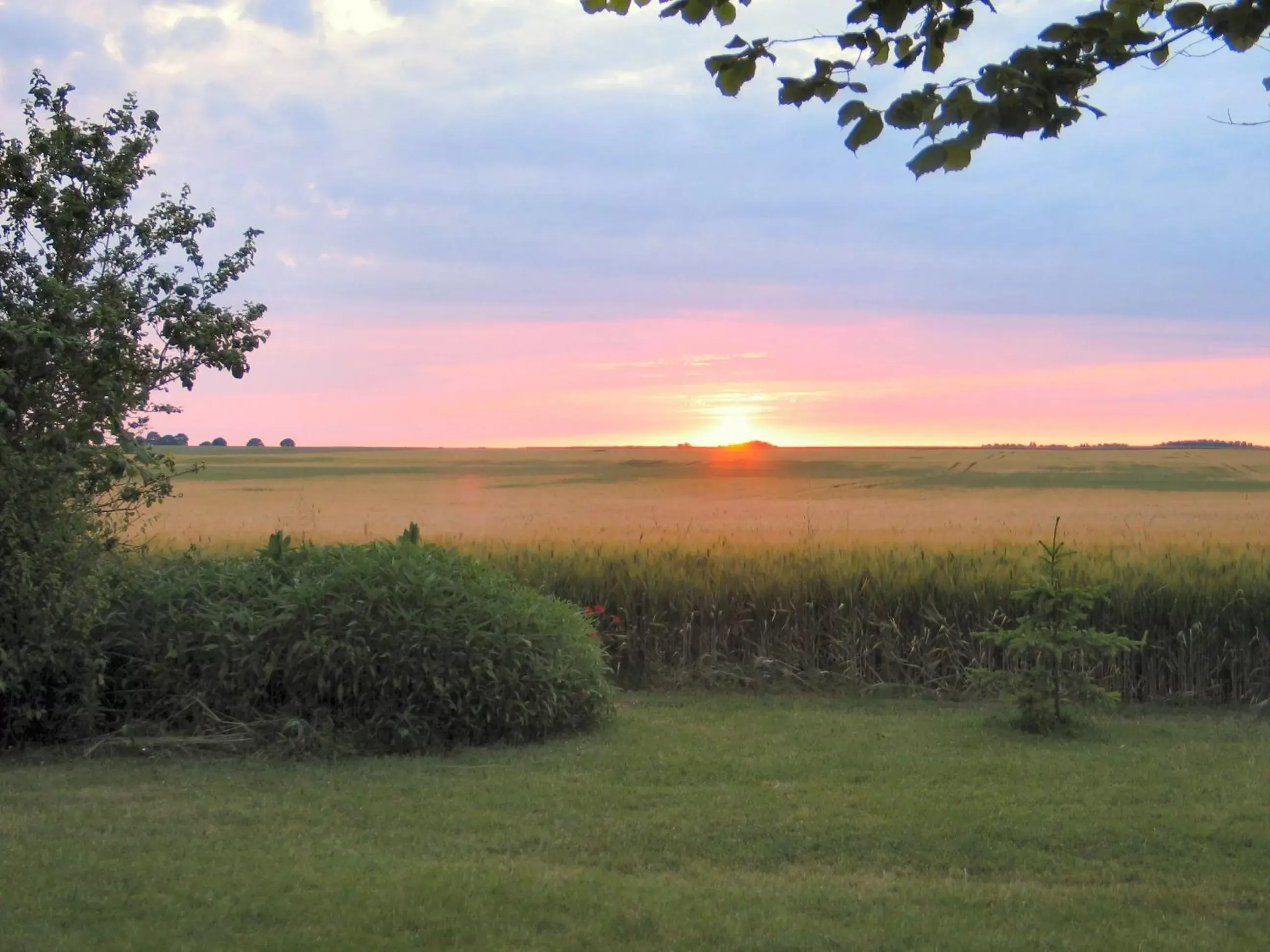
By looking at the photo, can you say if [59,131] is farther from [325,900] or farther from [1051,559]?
[1051,559]

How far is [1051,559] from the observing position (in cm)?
966

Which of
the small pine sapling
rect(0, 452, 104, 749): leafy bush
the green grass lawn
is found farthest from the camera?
the small pine sapling

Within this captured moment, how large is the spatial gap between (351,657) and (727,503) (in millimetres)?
13384

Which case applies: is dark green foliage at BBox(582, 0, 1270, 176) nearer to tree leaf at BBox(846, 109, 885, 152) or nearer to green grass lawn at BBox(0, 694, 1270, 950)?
tree leaf at BBox(846, 109, 885, 152)

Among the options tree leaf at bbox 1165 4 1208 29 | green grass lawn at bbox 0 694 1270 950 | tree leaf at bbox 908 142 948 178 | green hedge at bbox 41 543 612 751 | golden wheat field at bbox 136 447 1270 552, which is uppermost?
tree leaf at bbox 1165 4 1208 29

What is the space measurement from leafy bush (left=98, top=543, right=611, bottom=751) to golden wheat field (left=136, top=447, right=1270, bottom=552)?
4129mm

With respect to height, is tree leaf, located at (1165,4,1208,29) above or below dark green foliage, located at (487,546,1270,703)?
above

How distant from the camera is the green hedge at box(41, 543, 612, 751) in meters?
8.54

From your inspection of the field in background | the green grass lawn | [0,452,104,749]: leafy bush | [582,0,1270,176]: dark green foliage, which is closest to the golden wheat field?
the field in background

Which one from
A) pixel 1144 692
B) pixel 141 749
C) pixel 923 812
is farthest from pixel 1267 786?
pixel 141 749

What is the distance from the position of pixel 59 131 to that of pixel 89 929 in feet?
20.3

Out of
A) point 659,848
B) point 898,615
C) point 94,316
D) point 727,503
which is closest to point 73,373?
point 94,316

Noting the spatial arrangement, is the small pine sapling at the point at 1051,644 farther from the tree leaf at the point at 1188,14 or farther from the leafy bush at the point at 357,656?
the tree leaf at the point at 1188,14

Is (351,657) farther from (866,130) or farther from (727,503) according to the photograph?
(727,503)
